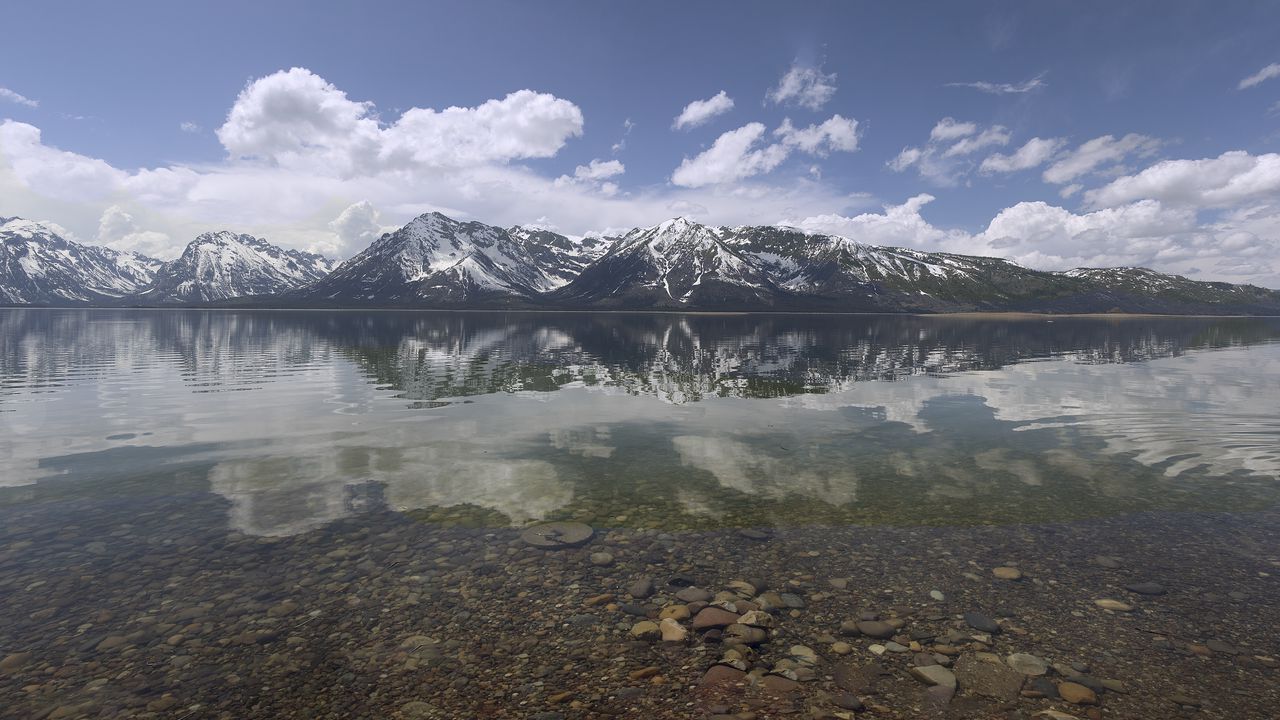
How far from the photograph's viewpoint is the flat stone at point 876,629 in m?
13.4

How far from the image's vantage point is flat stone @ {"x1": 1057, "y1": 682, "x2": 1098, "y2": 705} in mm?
11164

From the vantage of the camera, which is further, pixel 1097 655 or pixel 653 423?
pixel 653 423

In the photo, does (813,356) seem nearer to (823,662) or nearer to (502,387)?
(502,387)

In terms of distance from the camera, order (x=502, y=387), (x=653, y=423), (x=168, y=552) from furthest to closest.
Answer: (x=502, y=387) → (x=653, y=423) → (x=168, y=552)

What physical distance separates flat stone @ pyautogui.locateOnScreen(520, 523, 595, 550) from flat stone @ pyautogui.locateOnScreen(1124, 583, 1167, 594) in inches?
600

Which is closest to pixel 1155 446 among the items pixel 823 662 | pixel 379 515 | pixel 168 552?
pixel 823 662

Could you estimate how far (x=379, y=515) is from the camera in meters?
21.1

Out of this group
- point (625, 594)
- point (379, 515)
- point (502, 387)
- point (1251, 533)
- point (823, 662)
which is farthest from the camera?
point (502, 387)

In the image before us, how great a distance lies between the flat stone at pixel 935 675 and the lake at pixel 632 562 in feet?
0.87

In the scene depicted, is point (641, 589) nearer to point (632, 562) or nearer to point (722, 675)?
point (632, 562)

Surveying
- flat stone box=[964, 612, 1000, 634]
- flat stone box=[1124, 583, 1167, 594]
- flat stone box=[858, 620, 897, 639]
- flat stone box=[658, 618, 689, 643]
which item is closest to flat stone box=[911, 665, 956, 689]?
flat stone box=[858, 620, 897, 639]

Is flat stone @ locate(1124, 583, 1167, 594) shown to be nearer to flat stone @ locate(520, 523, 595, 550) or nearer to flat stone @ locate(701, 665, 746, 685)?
flat stone @ locate(701, 665, 746, 685)

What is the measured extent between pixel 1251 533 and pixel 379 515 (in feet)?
97.2

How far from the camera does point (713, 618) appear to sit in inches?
561
